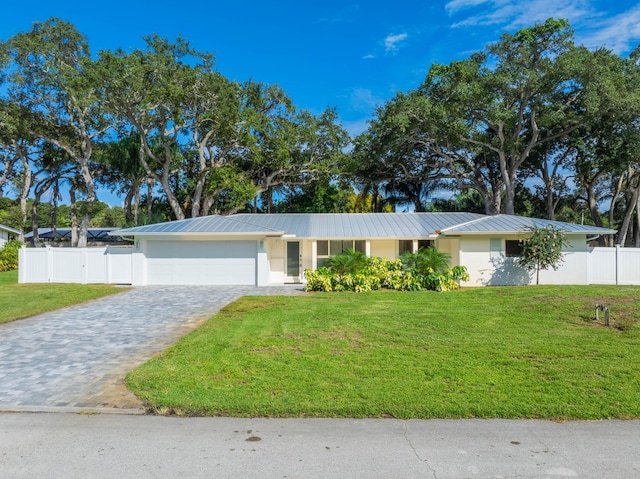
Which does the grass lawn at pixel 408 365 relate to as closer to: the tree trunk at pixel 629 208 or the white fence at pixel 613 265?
the white fence at pixel 613 265

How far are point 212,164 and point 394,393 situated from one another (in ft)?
82.4

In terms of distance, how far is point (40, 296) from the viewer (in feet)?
43.4

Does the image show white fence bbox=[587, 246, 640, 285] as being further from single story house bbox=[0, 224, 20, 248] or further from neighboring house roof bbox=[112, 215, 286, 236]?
single story house bbox=[0, 224, 20, 248]

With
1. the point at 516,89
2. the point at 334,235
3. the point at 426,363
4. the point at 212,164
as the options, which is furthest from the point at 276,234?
the point at 516,89

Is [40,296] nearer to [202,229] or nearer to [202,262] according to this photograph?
[202,262]

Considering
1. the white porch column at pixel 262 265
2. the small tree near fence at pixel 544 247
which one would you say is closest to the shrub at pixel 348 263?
the white porch column at pixel 262 265

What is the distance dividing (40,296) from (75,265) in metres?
4.66

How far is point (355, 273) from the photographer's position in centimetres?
1466

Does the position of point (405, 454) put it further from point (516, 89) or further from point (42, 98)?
point (42, 98)

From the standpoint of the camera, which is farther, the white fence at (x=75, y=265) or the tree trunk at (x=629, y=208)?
the tree trunk at (x=629, y=208)

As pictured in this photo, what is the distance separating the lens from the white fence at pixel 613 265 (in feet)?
53.9

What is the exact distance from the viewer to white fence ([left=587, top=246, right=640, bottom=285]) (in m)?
16.4

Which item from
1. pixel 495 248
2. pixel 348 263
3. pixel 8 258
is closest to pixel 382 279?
pixel 348 263

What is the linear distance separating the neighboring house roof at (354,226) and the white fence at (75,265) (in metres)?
1.66
